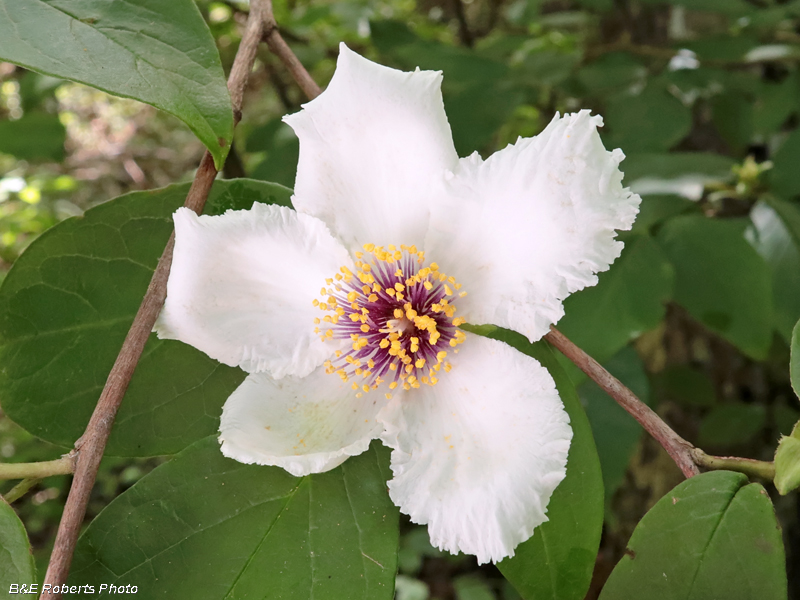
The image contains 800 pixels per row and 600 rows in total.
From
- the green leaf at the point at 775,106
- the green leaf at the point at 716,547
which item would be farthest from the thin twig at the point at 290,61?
the green leaf at the point at 775,106

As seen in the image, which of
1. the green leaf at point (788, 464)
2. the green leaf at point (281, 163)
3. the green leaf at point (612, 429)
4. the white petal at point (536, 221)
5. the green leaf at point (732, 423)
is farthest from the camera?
the green leaf at point (732, 423)

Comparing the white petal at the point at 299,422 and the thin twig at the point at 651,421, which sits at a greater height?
Result: the thin twig at the point at 651,421

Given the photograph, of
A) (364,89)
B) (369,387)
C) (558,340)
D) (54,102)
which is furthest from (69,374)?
(54,102)

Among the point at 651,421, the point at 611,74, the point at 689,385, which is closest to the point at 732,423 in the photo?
the point at 689,385

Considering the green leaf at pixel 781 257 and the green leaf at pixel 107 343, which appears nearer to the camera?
the green leaf at pixel 107 343

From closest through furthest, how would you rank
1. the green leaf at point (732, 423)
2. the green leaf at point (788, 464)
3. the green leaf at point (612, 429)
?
the green leaf at point (788, 464) → the green leaf at point (612, 429) → the green leaf at point (732, 423)

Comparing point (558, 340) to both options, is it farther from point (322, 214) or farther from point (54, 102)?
point (54, 102)

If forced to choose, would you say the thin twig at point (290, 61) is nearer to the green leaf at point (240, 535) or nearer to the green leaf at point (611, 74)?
the green leaf at point (240, 535)
